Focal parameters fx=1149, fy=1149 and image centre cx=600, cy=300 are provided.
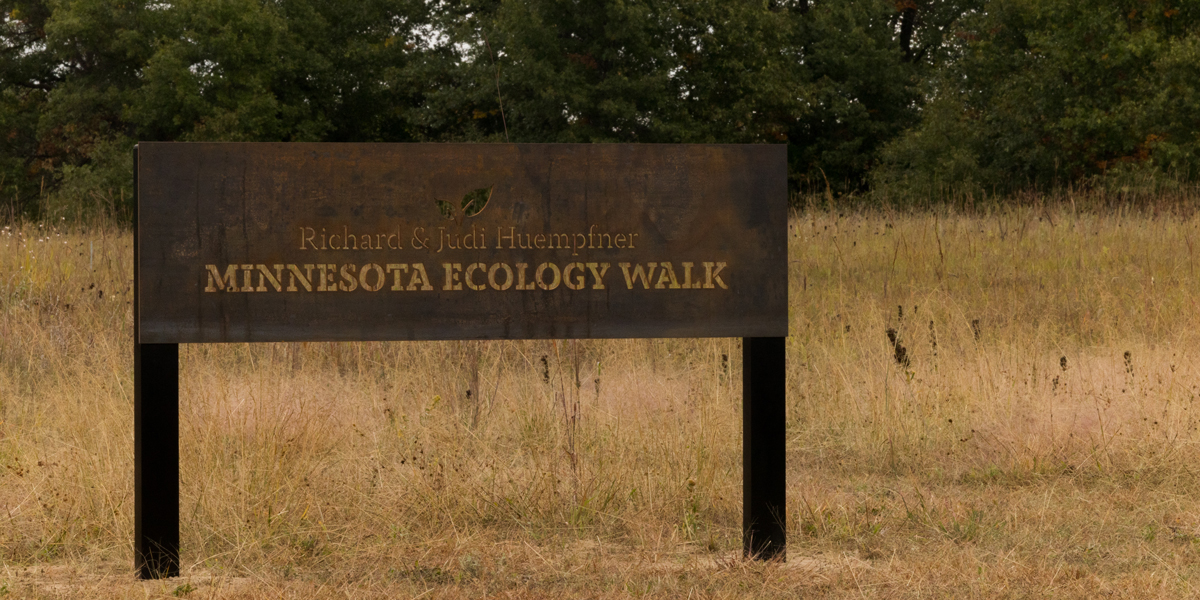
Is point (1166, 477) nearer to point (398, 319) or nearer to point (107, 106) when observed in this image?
point (398, 319)

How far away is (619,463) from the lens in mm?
4738

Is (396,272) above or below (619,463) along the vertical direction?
above

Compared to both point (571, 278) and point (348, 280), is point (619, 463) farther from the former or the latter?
point (348, 280)

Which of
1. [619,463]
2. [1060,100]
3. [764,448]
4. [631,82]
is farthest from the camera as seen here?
[631,82]

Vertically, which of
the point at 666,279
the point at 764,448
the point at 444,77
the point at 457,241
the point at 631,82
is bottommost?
the point at 764,448

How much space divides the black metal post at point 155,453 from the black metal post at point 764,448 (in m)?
1.85

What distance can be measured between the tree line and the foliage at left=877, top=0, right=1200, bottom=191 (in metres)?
0.05

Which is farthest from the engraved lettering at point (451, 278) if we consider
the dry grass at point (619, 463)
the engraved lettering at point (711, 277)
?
the dry grass at point (619, 463)

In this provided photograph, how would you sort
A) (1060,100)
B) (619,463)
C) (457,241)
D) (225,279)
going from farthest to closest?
1. (1060,100)
2. (619,463)
3. (457,241)
4. (225,279)

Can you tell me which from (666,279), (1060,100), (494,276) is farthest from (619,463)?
(1060,100)

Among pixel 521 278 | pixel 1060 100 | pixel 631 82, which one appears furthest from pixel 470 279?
pixel 1060 100

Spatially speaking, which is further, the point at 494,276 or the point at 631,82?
the point at 631,82

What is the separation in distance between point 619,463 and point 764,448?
3.30ft

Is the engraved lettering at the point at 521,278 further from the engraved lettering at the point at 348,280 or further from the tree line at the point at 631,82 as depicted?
the tree line at the point at 631,82
